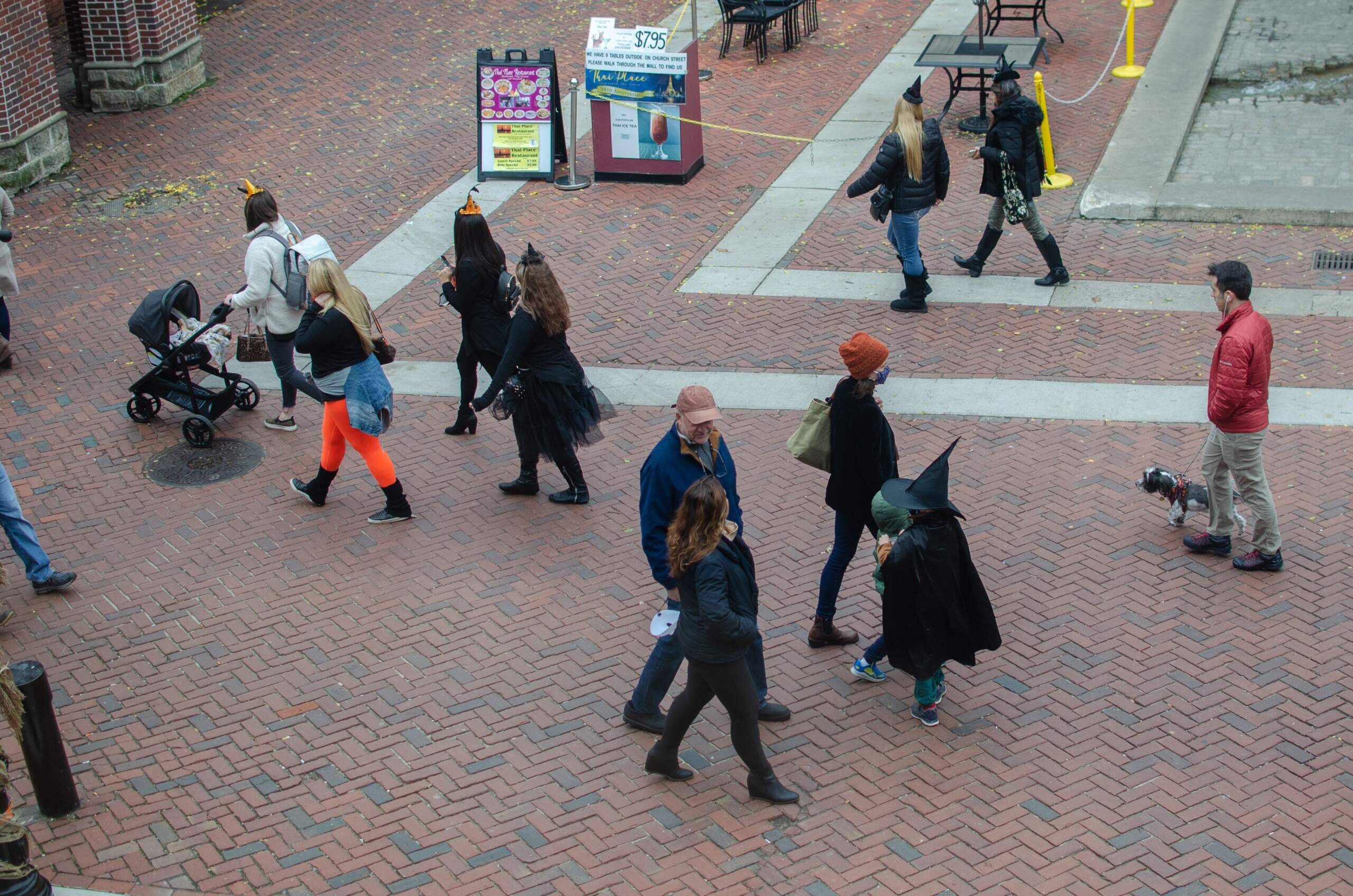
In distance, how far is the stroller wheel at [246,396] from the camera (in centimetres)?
1031

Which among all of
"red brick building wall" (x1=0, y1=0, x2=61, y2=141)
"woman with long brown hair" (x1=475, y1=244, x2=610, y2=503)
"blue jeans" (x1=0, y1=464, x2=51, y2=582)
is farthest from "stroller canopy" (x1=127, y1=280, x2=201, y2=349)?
"red brick building wall" (x1=0, y1=0, x2=61, y2=141)

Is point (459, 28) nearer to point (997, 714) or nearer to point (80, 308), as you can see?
point (80, 308)

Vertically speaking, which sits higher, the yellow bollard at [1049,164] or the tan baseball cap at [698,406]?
the tan baseball cap at [698,406]

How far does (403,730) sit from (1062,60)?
43.4 feet

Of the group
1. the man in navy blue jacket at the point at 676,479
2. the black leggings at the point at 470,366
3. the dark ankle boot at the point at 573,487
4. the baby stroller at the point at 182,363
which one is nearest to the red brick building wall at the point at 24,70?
the baby stroller at the point at 182,363

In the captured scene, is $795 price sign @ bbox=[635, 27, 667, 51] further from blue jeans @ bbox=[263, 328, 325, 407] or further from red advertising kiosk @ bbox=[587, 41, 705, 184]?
blue jeans @ bbox=[263, 328, 325, 407]

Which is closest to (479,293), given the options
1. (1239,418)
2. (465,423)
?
(465,423)

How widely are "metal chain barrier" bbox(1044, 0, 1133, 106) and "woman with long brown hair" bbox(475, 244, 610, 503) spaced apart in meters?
9.07

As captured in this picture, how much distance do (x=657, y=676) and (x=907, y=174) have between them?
5.59 m

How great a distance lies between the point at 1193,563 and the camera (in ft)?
26.7

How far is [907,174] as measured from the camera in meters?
11.0

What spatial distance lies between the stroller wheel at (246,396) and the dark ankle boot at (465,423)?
5.08 feet

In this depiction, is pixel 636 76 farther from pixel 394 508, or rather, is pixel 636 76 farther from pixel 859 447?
pixel 859 447

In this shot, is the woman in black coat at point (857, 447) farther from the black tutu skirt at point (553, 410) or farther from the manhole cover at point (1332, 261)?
the manhole cover at point (1332, 261)
